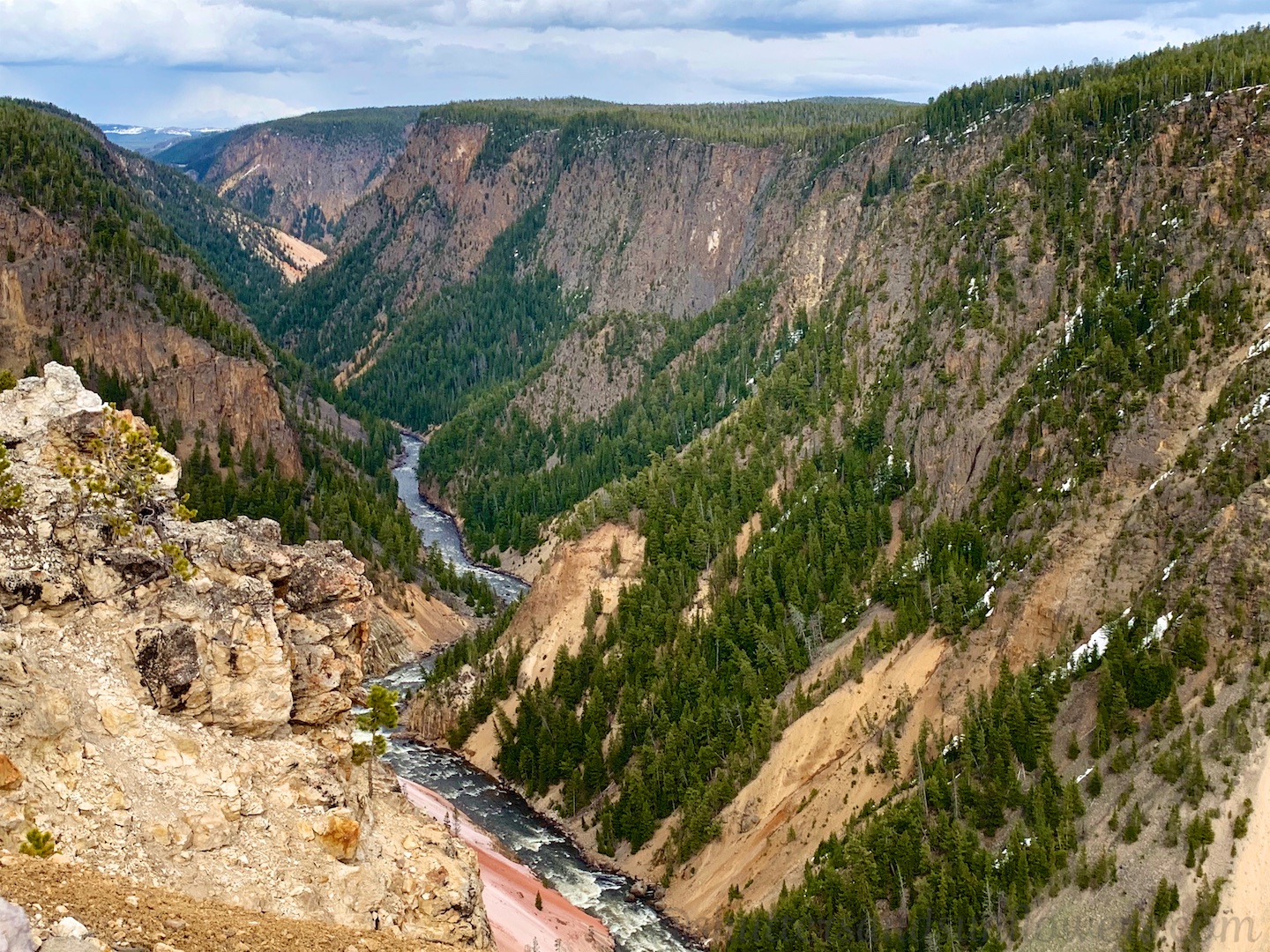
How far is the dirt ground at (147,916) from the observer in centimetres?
2469

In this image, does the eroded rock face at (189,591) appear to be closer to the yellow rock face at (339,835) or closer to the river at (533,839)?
the yellow rock face at (339,835)

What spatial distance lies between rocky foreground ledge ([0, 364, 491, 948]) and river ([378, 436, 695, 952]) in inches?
1528

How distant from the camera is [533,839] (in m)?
89.2

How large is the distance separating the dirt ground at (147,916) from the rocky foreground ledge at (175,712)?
168cm

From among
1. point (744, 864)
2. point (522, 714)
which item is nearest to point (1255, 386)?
point (744, 864)

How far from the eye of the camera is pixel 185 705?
115ft

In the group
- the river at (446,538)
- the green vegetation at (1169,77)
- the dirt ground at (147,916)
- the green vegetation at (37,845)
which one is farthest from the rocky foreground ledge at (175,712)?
the river at (446,538)

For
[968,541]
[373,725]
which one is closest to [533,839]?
[968,541]

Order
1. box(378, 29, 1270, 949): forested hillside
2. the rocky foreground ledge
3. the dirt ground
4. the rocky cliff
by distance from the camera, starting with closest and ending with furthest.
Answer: the dirt ground < the rocky foreground ledge < box(378, 29, 1270, 949): forested hillside < the rocky cliff

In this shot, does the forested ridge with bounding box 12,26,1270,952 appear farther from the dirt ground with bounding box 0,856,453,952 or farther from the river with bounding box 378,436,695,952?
the dirt ground with bounding box 0,856,453,952

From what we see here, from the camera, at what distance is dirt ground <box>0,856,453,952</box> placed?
2469 centimetres

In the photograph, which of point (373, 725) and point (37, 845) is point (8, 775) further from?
point (373, 725)

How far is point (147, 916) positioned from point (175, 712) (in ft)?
29.6

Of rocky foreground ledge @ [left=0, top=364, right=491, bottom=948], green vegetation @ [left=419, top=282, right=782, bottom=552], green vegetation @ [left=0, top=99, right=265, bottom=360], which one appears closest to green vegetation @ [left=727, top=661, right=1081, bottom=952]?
rocky foreground ledge @ [left=0, top=364, right=491, bottom=948]
